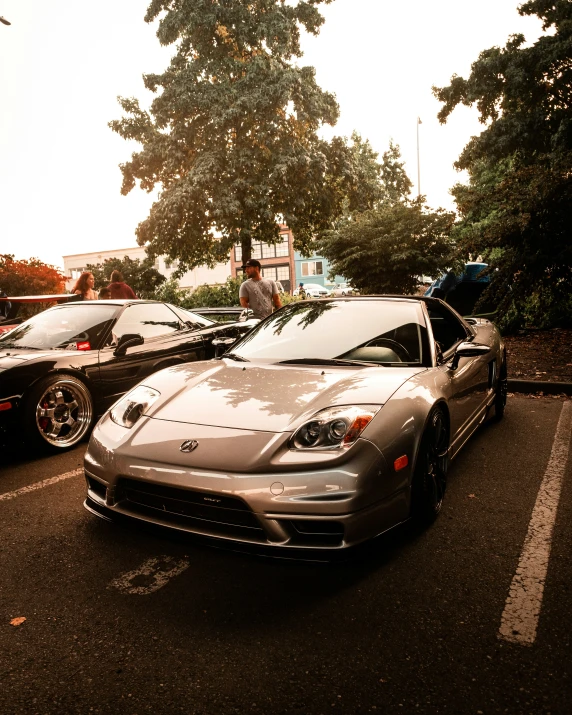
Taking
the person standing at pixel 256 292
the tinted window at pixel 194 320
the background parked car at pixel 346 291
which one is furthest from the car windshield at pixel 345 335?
the background parked car at pixel 346 291

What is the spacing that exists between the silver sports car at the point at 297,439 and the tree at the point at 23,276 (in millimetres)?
20188

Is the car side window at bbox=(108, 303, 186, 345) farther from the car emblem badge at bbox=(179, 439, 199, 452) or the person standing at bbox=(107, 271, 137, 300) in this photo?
the car emblem badge at bbox=(179, 439, 199, 452)

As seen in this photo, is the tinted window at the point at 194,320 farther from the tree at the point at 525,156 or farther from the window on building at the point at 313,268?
the window on building at the point at 313,268

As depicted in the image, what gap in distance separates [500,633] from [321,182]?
24940 mm

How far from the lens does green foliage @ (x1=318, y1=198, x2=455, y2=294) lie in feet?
45.2

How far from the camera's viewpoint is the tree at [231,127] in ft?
77.7

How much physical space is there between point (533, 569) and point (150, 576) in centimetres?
185

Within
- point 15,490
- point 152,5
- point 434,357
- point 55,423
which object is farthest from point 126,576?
point 152,5

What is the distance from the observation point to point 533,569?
2.75 meters

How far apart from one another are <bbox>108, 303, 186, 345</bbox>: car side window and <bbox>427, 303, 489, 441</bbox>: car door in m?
2.93

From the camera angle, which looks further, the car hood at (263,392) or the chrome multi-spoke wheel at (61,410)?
the chrome multi-spoke wheel at (61,410)

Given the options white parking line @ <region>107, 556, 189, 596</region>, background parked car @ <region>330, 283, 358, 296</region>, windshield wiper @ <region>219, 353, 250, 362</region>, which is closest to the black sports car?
windshield wiper @ <region>219, 353, 250, 362</region>

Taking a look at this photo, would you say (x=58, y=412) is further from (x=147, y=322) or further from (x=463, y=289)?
(x=463, y=289)

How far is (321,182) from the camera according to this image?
25.5 metres
